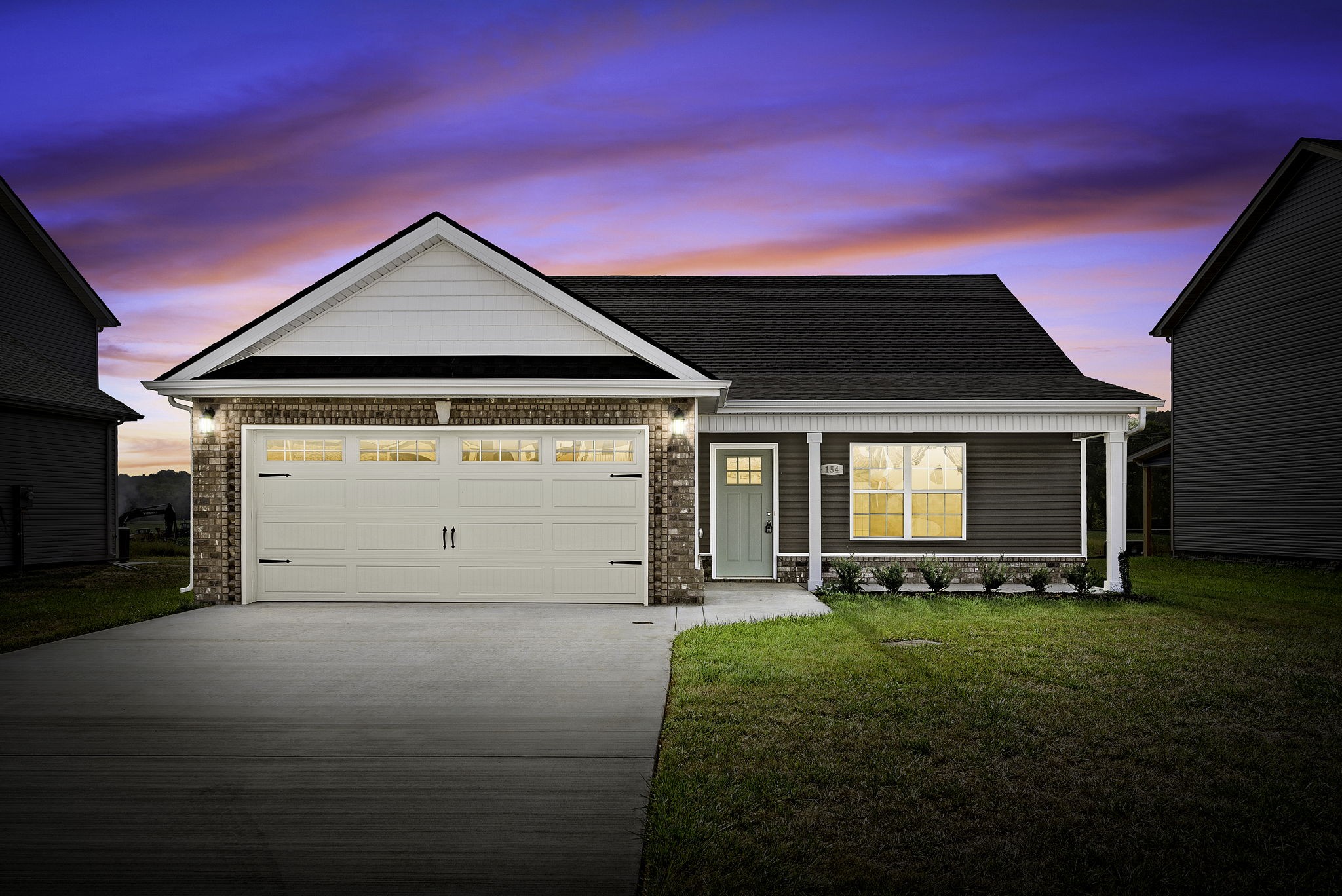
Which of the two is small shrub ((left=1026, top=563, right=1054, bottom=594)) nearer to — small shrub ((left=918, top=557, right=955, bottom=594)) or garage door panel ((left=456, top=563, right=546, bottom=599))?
small shrub ((left=918, top=557, right=955, bottom=594))

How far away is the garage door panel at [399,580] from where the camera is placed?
40.1 feet

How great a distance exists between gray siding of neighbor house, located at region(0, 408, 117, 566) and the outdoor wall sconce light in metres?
15.4

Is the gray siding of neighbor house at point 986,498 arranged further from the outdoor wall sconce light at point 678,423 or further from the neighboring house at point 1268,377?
the neighboring house at point 1268,377

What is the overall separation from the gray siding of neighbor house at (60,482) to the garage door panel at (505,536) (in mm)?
12773

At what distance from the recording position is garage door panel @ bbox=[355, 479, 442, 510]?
12188 mm

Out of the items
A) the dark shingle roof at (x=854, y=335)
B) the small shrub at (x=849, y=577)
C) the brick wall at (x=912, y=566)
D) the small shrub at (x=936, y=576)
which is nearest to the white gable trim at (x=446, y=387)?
the dark shingle roof at (x=854, y=335)

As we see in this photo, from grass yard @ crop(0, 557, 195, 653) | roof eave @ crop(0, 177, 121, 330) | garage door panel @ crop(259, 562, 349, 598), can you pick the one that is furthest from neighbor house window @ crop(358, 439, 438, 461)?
roof eave @ crop(0, 177, 121, 330)

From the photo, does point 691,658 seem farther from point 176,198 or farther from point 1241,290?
point 1241,290

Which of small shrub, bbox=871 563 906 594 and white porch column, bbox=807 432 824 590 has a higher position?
white porch column, bbox=807 432 824 590

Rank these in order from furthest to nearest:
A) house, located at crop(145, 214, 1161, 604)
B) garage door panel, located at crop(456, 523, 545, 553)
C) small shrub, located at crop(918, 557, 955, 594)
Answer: small shrub, located at crop(918, 557, 955, 594) → garage door panel, located at crop(456, 523, 545, 553) → house, located at crop(145, 214, 1161, 604)

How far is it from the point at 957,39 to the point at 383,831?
12846 millimetres

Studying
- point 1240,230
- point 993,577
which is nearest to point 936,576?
point 993,577

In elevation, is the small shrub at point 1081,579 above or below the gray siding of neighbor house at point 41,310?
below

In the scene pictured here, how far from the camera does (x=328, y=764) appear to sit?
5188 millimetres
